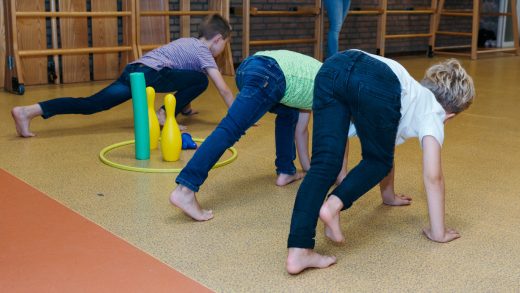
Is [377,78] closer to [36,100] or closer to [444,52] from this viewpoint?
[36,100]

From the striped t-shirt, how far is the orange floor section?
1.31 meters

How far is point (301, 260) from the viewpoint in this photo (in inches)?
65.6

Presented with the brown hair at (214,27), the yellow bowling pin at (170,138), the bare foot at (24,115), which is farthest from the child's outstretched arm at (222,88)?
the bare foot at (24,115)

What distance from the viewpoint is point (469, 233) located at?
2.01m

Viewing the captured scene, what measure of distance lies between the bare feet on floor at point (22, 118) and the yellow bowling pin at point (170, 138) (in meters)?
0.78

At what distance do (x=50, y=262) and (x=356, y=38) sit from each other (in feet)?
19.2

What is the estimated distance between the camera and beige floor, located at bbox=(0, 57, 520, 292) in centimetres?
169

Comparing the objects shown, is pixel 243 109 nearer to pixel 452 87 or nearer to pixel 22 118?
pixel 452 87

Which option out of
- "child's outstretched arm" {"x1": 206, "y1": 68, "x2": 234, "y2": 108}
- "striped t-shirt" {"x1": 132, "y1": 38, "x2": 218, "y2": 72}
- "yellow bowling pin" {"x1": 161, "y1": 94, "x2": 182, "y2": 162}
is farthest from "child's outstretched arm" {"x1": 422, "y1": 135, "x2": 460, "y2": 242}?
"striped t-shirt" {"x1": 132, "y1": 38, "x2": 218, "y2": 72}

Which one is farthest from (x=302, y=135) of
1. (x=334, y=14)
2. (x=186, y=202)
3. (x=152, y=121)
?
(x=334, y=14)

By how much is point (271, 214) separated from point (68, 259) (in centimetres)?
71

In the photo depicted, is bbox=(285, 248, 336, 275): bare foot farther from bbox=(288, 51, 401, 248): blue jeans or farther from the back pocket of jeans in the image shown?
the back pocket of jeans

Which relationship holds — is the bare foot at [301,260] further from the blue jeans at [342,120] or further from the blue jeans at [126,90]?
the blue jeans at [126,90]

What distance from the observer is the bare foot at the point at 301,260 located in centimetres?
165
